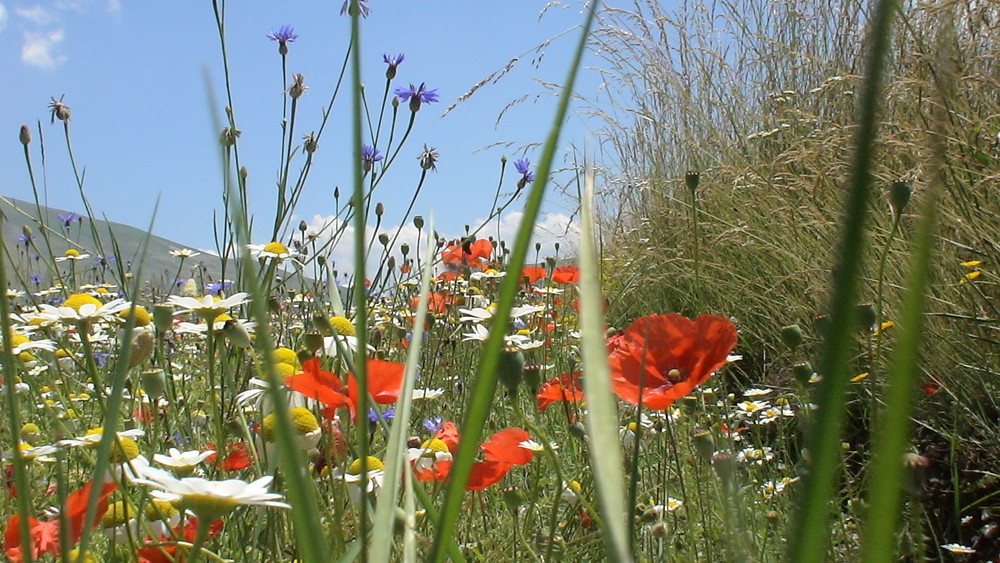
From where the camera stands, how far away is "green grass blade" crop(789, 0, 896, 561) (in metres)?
0.08

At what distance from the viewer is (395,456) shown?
212 millimetres

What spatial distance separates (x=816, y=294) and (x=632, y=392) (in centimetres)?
95

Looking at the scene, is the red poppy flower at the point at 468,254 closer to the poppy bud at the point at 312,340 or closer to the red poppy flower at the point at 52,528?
the poppy bud at the point at 312,340

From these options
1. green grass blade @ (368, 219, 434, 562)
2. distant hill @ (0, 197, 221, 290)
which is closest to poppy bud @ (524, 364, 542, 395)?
distant hill @ (0, 197, 221, 290)

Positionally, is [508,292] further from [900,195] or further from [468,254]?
[468,254]

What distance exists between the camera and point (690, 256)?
220 cm

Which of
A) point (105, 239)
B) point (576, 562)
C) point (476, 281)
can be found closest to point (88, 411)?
point (476, 281)

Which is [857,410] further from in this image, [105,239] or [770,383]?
[105,239]

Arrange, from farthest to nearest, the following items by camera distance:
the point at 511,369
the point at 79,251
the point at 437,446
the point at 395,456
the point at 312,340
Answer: the point at 79,251, the point at 437,446, the point at 312,340, the point at 511,369, the point at 395,456

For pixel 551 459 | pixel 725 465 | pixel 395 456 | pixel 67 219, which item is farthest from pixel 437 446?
pixel 67 219

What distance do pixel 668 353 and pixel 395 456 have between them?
350 millimetres

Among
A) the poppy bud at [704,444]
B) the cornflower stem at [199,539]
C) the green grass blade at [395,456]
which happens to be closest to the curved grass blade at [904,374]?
the green grass blade at [395,456]

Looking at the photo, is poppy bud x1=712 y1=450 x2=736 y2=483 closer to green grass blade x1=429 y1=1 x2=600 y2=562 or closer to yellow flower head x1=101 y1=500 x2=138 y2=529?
green grass blade x1=429 y1=1 x2=600 y2=562

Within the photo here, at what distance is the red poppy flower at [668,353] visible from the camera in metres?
0.49
